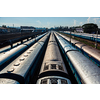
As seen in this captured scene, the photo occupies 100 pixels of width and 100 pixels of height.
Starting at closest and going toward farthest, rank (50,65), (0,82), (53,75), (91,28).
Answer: (0,82)
(53,75)
(50,65)
(91,28)

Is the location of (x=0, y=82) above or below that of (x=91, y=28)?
below

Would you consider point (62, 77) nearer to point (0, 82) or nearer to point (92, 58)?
point (0, 82)

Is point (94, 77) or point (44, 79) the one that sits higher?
point (94, 77)

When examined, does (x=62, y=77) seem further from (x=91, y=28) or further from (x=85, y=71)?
(x=91, y=28)

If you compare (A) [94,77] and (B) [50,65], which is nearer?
(A) [94,77]

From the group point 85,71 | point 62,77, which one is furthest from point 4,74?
point 85,71

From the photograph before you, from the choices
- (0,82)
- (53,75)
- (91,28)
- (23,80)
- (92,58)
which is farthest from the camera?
(91,28)

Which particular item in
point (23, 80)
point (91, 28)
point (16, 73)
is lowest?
point (23, 80)

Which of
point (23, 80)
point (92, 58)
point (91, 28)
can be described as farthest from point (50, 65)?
point (91, 28)

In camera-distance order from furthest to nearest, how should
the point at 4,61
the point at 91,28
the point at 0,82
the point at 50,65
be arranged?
the point at 91,28
the point at 4,61
the point at 50,65
the point at 0,82
